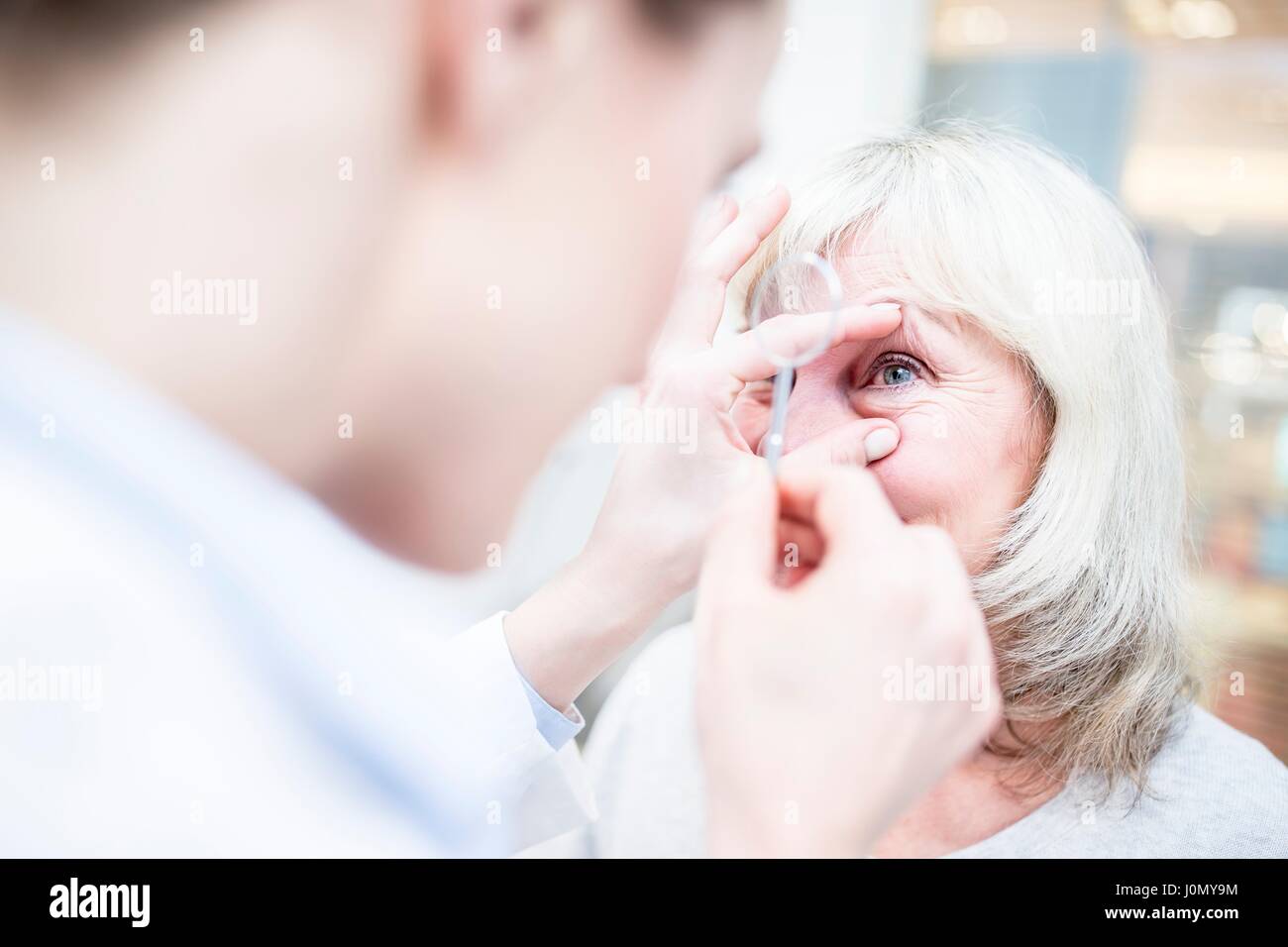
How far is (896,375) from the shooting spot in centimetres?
92

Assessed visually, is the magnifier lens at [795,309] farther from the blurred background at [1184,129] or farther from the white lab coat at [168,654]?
the blurred background at [1184,129]

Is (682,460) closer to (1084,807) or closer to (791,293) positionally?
(791,293)

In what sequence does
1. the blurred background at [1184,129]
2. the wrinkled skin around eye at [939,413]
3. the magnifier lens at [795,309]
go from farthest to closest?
the blurred background at [1184,129]
the wrinkled skin around eye at [939,413]
the magnifier lens at [795,309]

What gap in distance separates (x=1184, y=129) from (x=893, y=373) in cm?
137

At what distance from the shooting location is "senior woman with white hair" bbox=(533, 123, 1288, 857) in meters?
0.90

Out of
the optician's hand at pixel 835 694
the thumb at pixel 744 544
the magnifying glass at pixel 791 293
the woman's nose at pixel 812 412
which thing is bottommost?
the optician's hand at pixel 835 694

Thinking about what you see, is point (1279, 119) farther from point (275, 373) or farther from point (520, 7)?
point (275, 373)

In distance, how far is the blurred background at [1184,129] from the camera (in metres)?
1.78

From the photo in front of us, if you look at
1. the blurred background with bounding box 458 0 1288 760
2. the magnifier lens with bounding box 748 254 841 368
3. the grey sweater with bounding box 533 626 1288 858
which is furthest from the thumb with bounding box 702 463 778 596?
the blurred background with bounding box 458 0 1288 760

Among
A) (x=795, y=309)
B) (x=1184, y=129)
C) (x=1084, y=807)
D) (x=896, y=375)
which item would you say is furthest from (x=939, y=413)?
(x=1184, y=129)

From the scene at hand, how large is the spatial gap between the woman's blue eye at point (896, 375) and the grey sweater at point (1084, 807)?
1.40 ft

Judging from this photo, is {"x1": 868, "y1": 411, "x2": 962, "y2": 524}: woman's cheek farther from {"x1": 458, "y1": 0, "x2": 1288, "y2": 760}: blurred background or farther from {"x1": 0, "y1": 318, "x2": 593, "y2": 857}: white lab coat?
{"x1": 458, "y1": 0, "x2": 1288, "y2": 760}: blurred background

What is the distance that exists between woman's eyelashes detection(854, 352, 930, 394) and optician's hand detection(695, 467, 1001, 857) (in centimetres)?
42

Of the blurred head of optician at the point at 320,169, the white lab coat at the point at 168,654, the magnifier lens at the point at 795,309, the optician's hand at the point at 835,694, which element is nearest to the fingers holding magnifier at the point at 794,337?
the magnifier lens at the point at 795,309
